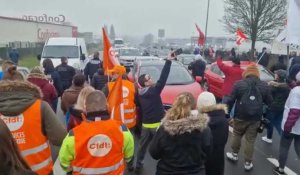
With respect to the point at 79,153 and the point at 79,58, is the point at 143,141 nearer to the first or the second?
the point at 79,153

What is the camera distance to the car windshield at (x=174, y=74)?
1002 centimetres

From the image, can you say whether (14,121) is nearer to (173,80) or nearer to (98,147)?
(98,147)

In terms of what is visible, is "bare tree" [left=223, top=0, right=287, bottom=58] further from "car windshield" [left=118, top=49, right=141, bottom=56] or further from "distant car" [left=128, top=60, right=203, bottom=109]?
"distant car" [left=128, top=60, right=203, bottom=109]

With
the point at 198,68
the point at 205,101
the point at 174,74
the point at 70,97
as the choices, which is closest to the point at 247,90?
the point at 205,101

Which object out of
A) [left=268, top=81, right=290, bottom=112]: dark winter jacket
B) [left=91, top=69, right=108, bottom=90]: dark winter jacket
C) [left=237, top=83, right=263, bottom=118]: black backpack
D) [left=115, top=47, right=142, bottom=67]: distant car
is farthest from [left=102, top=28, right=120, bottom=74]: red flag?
[left=115, top=47, right=142, bottom=67]: distant car

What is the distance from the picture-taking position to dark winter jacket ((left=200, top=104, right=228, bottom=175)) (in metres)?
4.45

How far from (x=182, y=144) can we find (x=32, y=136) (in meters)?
1.42

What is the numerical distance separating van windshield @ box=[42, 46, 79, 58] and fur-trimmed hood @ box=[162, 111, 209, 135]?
15323 millimetres

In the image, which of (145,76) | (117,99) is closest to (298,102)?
(145,76)

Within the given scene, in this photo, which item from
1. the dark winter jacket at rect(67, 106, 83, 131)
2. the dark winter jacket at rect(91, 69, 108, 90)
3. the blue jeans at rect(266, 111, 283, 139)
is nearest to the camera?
the dark winter jacket at rect(67, 106, 83, 131)

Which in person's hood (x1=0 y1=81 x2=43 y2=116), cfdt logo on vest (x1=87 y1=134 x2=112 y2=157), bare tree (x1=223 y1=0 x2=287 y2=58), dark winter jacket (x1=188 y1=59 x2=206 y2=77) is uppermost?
bare tree (x1=223 y1=0 x2=287 y2=58)

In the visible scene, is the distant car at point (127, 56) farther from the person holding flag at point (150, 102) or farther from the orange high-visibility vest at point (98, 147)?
the orange high-visibility vest at point (98, 147)

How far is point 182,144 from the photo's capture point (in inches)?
142

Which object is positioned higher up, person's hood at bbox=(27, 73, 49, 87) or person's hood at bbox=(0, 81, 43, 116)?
person's hood at bbox=(0, 81, 43, 116)
